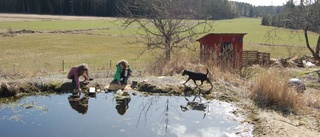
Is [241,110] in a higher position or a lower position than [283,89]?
lower

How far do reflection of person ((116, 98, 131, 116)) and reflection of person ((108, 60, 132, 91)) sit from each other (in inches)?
41.5

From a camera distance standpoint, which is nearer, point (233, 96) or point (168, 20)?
point (233, 96)

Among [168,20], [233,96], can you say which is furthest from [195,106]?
[168,20]

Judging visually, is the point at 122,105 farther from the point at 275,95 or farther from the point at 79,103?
the point at 275,95

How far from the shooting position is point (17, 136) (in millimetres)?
6406

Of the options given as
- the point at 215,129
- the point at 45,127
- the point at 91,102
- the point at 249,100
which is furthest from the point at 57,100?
the point at 249,100

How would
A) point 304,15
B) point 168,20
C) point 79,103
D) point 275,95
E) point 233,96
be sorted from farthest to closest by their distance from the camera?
1. point 304,15
2. point 168,20
3. point 233,96
4. point 79,103
5. point 275,95

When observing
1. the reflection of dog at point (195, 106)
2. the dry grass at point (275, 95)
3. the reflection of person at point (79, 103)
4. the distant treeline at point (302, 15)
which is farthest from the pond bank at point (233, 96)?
the distant treeline at point (302, 15)

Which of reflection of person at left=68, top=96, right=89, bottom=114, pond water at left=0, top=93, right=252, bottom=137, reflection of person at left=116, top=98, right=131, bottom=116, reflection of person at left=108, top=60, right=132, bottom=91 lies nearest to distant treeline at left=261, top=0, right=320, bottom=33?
reflection of person at left=108, top=60, right=132, bottom=91

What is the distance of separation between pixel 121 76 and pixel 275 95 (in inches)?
195

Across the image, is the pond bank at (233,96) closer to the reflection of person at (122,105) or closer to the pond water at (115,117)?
the pond water at (115,117)

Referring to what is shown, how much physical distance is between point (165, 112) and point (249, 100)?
2588 millimetres

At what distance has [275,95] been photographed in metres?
8.66

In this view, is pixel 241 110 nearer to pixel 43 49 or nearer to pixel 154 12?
pixel 154 12
